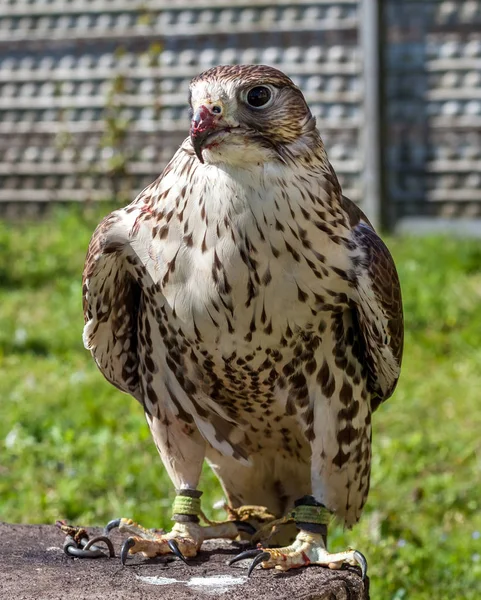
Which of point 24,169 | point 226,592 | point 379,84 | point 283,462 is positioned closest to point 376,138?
point 379,84

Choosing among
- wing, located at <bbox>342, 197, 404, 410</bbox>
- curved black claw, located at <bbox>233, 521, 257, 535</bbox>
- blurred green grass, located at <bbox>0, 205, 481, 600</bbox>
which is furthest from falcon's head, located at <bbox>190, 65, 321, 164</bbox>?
blurred green grass, located at <bbox>0, 205, 481, 600</bbox>

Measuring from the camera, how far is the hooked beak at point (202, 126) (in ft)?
7.87

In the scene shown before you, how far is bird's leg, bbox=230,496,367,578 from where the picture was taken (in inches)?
108

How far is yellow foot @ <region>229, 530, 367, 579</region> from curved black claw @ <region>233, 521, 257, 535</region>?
0.99 feet

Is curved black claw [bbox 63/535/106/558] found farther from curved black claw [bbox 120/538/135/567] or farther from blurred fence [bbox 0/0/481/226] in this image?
blurred fence [bbox 0/0/481/226]

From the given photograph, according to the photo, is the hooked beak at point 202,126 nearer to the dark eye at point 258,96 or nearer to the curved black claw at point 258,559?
the dark eye at point 258,96

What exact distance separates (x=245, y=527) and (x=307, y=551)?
395 mm

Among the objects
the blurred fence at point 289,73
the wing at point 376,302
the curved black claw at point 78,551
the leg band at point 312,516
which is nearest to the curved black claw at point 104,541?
the curved black claw at point 78,551

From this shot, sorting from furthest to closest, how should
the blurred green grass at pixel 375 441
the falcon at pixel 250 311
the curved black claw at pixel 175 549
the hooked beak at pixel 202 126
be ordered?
the blurred green grass at pixel 375 441 → the curved black claw at pixel 175 549 → the falcon at pixel 250 311 → the hooked beak at pixel 202 126

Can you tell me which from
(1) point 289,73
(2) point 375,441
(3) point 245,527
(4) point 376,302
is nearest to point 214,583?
(3) point 245,527

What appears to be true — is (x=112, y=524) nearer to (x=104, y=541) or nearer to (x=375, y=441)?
(x=104, y=541)

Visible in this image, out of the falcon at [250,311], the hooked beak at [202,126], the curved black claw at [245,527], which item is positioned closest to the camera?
the hooked beak at [202,126]

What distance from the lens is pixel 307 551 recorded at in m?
2.79

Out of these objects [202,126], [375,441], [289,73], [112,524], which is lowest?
Result: [375,441]
